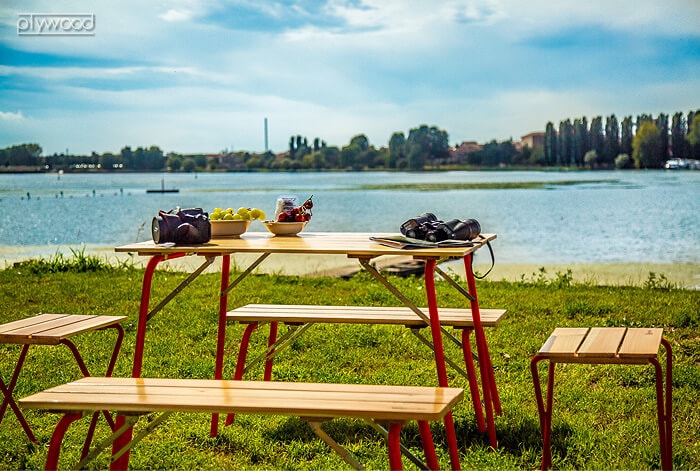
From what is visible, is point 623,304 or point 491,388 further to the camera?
point 623,304

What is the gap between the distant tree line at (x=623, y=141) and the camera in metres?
33.8

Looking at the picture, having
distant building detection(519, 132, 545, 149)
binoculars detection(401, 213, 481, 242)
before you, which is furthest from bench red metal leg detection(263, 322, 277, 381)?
distant building detection(519, 132, 545, 149)

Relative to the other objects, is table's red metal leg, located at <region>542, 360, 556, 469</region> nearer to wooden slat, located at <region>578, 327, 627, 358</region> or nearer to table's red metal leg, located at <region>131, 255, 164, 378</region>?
wooden slat, located at <region>578, 327, 627, 358</region>

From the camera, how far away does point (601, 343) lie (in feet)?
9.25

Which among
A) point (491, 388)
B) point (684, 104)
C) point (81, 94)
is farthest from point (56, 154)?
point (491, 388)

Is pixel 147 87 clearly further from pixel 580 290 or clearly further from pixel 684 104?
pixel 580 290

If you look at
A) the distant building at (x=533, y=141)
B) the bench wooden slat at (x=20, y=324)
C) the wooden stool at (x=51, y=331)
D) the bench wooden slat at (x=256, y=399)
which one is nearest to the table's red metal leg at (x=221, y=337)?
the wooden stool at (x=51, y=331)

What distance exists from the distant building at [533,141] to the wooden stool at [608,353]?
39749 millimetres

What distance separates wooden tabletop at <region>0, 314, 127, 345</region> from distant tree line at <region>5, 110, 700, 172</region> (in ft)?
89.3

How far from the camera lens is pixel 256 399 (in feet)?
8.04

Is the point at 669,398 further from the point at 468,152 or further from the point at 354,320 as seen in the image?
the point at 468,152

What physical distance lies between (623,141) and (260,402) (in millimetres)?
37842

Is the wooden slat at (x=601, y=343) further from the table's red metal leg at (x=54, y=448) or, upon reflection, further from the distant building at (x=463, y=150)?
the distant building at (x=463, y=150)

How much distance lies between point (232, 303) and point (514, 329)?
231cm
